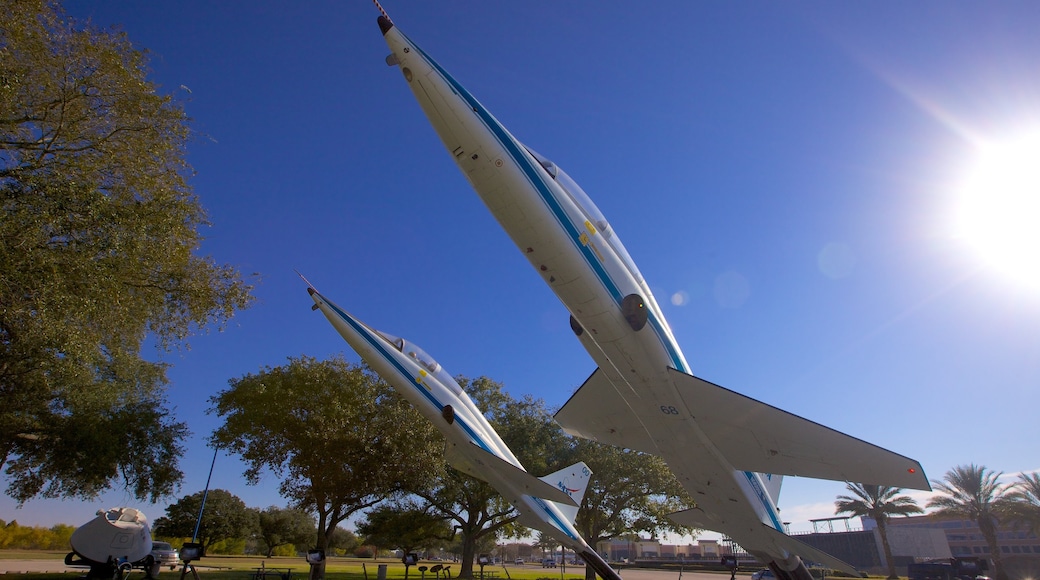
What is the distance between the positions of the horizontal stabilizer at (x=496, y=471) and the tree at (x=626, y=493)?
12.9m

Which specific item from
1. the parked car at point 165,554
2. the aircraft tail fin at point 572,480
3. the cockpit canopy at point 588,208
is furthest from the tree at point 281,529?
the cockpit canopy at point 588,208

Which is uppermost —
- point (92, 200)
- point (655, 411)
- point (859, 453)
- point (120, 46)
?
point (120, 46)

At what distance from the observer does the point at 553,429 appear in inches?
1172

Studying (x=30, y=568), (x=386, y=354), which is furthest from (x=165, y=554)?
(x=386, y=354)

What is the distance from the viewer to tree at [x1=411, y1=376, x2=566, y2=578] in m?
26.2

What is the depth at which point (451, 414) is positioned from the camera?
13945 millimetres

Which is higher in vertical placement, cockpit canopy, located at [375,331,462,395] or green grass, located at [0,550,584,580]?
cockpit canopy, located at [375,331,462,395]

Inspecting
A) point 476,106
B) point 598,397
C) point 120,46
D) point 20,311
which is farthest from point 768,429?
point 120,46

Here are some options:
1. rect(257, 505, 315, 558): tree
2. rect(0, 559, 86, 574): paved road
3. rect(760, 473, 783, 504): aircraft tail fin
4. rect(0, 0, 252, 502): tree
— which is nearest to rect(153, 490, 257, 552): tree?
rect(257, 505, 315, 558): tree

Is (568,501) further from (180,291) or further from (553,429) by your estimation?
(553,429)

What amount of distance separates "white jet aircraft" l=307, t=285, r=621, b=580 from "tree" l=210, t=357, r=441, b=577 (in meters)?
5.34

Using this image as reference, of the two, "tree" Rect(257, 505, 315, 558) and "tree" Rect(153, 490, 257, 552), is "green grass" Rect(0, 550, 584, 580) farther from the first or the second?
"tree" Rect(257, 505, 315, 558)

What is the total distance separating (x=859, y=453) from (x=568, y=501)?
19.4ft

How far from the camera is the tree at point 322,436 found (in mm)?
19109
